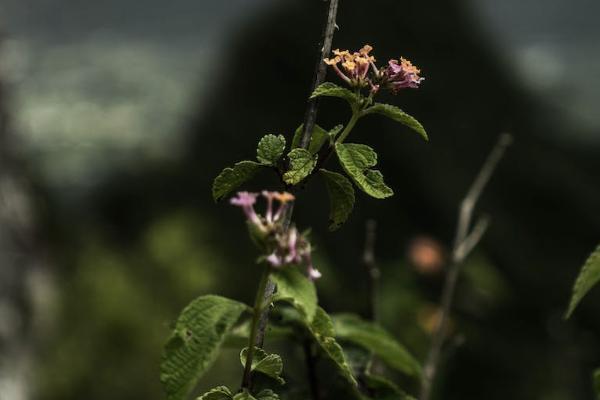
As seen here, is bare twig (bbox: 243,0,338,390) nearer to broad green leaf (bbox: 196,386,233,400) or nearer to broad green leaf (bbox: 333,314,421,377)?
broad green leaf (bbox: 196,386,233,400)

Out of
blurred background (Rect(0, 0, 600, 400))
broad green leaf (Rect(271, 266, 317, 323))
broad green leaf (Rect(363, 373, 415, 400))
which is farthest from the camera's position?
blurred background (Rect(0, 0, 600, 400))

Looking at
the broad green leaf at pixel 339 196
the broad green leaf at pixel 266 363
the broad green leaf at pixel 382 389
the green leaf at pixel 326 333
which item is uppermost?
the broad green leaf at pixel 339 196

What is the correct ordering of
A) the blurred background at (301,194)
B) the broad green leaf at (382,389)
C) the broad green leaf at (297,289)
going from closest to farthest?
the broad green leaf at (297,289), the broad green leaf at (382,389), the blurred background at (301,194)

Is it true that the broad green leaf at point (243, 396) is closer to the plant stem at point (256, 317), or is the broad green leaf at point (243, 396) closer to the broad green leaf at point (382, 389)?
the plant stem at point (256, 317)

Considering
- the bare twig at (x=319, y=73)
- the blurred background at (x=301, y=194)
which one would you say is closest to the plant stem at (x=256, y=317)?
the bare twig at (x=319, y=73)

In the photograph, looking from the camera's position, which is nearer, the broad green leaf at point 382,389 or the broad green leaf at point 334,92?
the broad green leaf at point 334,92

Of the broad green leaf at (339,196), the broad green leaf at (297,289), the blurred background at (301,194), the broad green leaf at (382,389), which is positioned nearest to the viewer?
the broad green leaf at (297,289)

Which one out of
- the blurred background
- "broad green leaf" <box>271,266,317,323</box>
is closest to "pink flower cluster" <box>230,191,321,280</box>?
"broad green leaf" <box>271,266,317,323</box>
